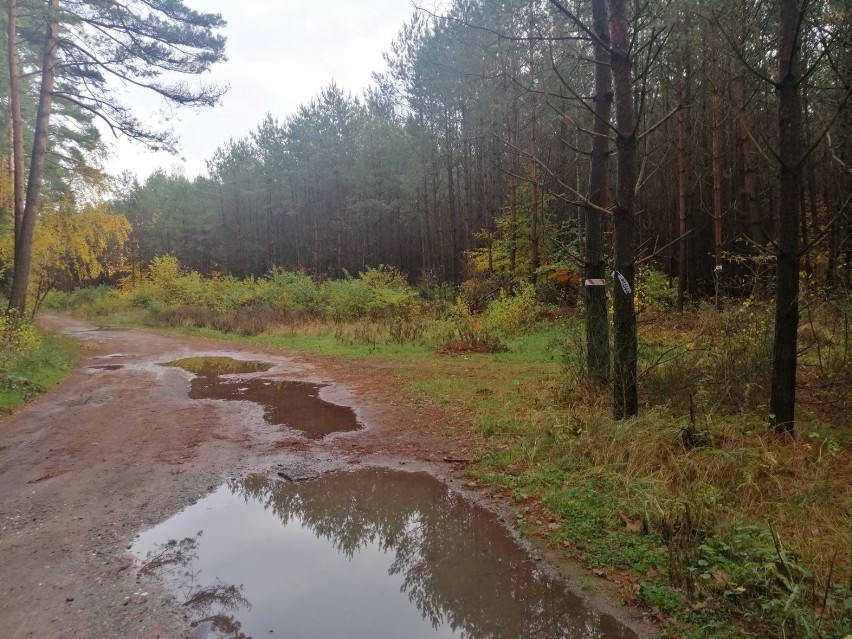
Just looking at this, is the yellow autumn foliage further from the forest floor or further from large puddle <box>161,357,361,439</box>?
the forest floor

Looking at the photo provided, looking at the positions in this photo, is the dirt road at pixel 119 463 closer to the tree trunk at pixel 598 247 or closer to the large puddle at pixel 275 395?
the large puddle at pixel 275 395

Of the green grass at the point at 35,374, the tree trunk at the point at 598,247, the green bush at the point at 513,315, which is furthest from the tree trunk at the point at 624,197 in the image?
the green bush at the point at 513,315

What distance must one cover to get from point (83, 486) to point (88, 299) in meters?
44.2

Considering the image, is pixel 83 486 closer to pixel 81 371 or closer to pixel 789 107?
pixel 789 107

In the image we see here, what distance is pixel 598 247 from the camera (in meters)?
8.02

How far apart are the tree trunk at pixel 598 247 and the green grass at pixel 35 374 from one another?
9416mm

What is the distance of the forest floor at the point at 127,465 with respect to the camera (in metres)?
3.38

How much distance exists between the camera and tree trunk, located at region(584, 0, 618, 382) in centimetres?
734

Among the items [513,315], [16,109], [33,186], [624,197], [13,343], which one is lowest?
[513,315]

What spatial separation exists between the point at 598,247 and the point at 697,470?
4.08 m

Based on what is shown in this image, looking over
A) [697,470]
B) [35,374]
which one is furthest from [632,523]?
[35,374]

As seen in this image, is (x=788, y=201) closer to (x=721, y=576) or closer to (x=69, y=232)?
(x=721, y=576)

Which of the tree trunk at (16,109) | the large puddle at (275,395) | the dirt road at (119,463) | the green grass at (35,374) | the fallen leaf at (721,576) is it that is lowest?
the large puddle at (275,395)

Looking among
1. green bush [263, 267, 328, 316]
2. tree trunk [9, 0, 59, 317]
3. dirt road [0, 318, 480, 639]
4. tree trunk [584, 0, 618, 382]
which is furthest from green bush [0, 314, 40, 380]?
green bush [263, 267, 328, 316]
